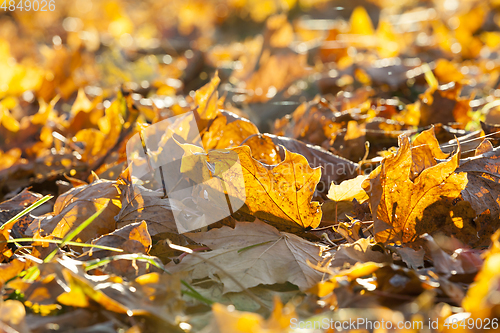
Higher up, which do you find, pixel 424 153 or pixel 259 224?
pixel 424 153

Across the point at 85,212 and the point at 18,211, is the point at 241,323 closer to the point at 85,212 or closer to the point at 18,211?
the point at 85,212

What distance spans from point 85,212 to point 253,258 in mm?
429

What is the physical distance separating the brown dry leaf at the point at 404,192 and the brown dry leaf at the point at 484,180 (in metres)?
0.09

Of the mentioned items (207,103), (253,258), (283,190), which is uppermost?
(207,103)

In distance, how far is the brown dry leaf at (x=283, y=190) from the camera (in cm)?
87

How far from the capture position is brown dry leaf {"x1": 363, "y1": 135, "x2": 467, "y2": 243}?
0.84 m

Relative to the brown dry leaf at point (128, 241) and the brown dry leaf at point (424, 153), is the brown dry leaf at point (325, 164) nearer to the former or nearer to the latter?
the brown dry leaf at point (424, 153)

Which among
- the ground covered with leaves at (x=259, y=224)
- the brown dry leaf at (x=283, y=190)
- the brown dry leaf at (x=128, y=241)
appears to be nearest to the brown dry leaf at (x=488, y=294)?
the ground covered with leaves at (x=259, y=224)

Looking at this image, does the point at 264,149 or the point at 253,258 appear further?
the point at 264,149

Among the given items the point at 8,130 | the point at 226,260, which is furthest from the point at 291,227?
the point at 8,130

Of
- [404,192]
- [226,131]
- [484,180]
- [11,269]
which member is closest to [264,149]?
[226,131]

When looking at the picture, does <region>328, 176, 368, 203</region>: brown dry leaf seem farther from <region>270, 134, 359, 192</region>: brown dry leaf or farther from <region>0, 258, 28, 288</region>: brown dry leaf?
<region>0, 258, 28, 288</region>: brown dry leaf

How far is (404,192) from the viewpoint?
0.89 m

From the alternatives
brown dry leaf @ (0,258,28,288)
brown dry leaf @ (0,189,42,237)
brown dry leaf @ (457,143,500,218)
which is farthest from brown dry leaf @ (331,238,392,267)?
brown dry leaf @ (0,189,42,237)
